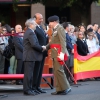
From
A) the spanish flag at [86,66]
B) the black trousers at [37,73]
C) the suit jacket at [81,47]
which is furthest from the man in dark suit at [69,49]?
the black trousers at [37,73]

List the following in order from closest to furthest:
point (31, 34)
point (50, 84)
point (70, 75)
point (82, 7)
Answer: point (31, 34) < point (50, 84) < point (70, 75) < point (82, 7)

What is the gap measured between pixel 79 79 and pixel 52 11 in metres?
19.1

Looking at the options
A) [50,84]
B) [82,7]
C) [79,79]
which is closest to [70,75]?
[79,79]

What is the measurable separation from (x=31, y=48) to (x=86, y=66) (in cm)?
488

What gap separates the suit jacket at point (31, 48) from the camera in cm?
1414

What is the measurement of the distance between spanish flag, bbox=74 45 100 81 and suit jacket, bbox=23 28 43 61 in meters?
3.40

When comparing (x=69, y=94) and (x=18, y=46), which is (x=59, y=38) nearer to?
(x=69, y=94)

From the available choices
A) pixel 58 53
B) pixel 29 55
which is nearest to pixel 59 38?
pixel 58 53

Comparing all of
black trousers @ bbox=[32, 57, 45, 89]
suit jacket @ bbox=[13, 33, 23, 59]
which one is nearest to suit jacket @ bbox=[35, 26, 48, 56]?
black trousers @ bbox=[32, 57, 45, 89]

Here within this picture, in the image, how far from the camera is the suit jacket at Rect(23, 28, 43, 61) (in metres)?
14.1

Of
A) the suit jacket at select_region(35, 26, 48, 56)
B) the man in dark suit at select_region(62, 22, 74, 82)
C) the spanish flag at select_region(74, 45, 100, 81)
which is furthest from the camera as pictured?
the spanish flag at select_region(74, 45, 100, 81)

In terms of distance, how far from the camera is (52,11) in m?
36.9

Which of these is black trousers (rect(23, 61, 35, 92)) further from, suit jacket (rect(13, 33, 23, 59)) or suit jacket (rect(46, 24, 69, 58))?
suit jacket (rect(13, 33, 23, 59))

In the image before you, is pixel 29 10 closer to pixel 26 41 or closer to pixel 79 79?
pixel 79 79
